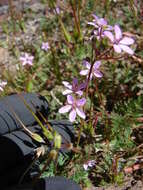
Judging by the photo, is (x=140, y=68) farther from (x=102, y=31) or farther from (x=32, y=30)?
(x=32, y=30)

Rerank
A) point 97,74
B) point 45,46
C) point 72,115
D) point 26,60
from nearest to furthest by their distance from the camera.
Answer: point 72,115
point 97,74
point 26,60
point 45,46

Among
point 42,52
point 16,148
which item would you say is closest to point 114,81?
point 42,52

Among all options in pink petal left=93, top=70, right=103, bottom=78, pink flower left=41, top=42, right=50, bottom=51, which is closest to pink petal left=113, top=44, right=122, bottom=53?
pink petal left=93, top=70, right=103, bottom=78

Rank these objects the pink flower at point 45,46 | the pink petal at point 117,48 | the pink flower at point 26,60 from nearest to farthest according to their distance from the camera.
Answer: the pink petal at point 117,48 < the pink flower at point 26,60 < the pink flower at point 45,46

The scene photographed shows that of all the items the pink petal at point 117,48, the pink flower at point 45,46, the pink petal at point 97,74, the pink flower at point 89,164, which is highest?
the pink flower at point 45,46

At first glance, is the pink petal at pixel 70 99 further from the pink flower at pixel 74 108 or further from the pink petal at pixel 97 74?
the pink petal at pixel 97 74

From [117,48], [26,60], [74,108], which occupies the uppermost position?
[26,60]

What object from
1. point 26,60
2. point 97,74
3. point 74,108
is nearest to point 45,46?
point 26,60

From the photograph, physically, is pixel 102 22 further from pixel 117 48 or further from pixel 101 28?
pixel 117 48

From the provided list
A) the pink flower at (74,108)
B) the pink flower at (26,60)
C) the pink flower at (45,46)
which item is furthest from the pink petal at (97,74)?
the pink flower at (45,46)

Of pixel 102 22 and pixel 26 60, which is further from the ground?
pixel 26 60

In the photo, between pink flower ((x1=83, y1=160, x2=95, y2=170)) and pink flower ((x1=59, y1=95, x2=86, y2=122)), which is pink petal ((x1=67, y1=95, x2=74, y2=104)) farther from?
pink flower ((x1=83, y1=160, x2=95, y2=170))
